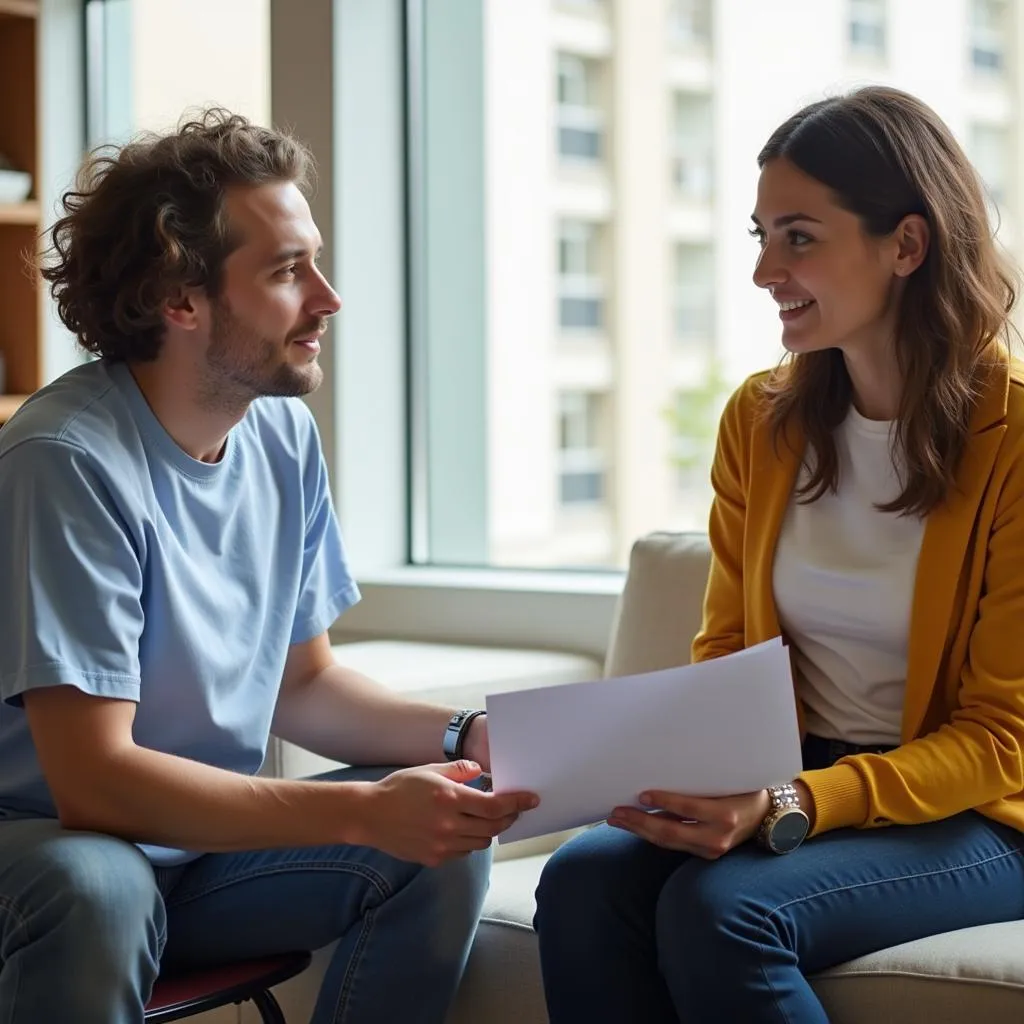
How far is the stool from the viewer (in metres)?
1.53

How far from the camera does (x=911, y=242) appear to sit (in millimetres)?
1722

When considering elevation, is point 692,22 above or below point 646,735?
above

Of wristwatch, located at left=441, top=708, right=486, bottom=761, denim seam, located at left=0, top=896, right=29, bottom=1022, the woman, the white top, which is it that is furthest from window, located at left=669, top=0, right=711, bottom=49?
denim seam, located at left=0, top=896, right=29, bottom=1022

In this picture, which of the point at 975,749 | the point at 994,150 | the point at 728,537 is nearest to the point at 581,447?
the point at 994,150

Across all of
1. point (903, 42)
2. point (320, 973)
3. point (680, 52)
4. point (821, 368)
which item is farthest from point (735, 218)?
point (320, 973)

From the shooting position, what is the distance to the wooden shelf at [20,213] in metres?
3.40

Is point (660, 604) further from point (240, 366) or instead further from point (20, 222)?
point (20, 222)

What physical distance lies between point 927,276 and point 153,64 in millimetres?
2548

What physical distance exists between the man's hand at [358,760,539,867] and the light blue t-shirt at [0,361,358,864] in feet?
0.83

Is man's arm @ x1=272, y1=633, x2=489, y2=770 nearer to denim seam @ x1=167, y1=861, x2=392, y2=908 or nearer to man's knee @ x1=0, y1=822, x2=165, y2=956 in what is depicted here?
denim seam @ x1=167, y1=861, x2=392, y2=908

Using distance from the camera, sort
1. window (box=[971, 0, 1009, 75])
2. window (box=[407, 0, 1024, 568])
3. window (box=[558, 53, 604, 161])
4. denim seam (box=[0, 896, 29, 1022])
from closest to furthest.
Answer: denim seam (box=[0, 896, 29, 1022])
window (box=[971, 0, 1009, 75])
window (box=[407, 0, 1024, 568])
window (box=[558, 53, 604, 161])

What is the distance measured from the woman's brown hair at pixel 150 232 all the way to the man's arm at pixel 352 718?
1.56ft

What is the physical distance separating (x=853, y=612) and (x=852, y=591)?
2 cm

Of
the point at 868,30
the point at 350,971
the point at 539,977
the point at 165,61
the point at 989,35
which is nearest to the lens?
the point at 350,971
